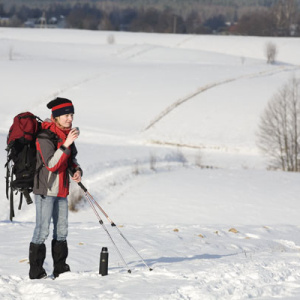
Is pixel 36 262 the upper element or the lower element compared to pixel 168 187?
upper

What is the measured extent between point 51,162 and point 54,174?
0.85 ft

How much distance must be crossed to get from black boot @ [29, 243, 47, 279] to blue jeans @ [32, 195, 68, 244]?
3.2 inches

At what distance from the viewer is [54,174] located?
31.4 ft

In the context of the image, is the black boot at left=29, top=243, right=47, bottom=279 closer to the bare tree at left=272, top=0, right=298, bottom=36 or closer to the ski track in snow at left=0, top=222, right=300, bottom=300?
the ski track in snow at left=0, top=222, right=300, bottom=300

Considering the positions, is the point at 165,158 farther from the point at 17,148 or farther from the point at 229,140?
the point at 17,148

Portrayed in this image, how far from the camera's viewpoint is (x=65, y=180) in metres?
9.70

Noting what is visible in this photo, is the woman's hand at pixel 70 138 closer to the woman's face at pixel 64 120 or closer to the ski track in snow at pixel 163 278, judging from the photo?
the woman's face at pixel 64 120

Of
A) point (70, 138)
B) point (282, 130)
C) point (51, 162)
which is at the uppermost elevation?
point (70, 138)

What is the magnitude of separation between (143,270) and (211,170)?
67.3 feet

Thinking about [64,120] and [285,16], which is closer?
[64,120]

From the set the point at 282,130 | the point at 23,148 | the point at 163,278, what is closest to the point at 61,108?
the point at 23,148

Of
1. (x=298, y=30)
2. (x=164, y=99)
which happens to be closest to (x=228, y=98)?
(x=164, y=99)

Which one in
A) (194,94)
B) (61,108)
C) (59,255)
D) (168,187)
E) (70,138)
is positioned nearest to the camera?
(70,138)

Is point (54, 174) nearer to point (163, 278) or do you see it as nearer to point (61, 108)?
point (61, 108)
